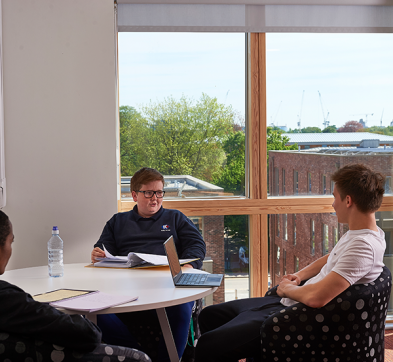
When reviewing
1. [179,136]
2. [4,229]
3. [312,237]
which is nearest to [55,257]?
[4,229]

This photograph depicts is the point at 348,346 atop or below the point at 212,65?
below

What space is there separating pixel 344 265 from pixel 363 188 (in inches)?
14.0

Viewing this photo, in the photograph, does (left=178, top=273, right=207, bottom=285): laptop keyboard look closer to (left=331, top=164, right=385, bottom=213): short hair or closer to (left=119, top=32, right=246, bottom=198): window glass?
(left=331, top=164, right=385, bottom=213): short hair

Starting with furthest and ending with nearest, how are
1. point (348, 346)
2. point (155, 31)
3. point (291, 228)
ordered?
point (291, 228), point (155, 31), point (348, 346)

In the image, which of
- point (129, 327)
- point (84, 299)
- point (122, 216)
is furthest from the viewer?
point (122, 216)

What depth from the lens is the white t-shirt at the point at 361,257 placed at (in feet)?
5.23

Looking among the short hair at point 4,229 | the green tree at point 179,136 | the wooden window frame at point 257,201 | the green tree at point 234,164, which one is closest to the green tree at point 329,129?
the wooden window frame at point 257,201

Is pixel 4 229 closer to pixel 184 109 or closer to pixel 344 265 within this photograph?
pixel 344 265

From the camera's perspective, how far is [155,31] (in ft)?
10.1

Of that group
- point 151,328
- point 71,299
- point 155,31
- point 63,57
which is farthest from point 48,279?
point 155,31

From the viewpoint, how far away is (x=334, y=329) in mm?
1580

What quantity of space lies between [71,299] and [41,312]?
48cm

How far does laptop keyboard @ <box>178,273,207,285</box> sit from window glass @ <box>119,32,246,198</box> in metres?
1.23

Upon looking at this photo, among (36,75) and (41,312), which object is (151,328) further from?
(36,75)
